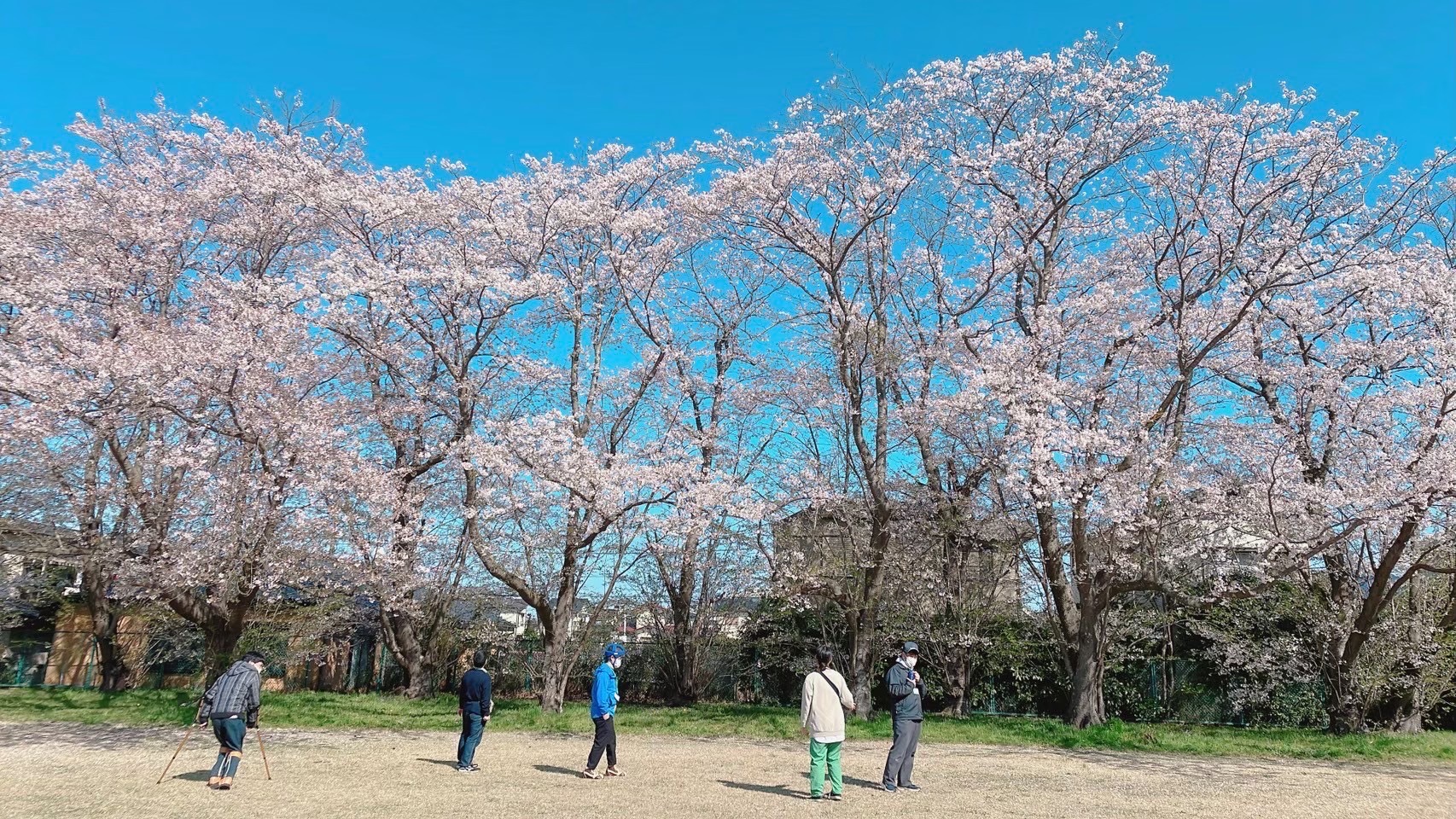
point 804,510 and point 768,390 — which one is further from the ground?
point 768,390

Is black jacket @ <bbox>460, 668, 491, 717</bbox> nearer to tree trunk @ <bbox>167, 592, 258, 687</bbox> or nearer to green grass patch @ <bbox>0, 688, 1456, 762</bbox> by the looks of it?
green grass patch @ <bbox>0, 688, 1456, 762</bbox>

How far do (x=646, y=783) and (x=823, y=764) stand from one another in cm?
177

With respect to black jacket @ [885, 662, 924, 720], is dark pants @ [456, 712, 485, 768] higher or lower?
lower

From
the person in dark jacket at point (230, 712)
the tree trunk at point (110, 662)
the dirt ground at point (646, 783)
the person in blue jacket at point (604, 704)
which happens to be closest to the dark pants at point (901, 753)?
the dirt ground at point (646, 783)

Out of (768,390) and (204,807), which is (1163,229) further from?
(204,807)

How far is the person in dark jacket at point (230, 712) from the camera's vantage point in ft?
24.8

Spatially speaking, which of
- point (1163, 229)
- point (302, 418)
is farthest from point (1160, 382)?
point (302, 418)

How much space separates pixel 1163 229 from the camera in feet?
42.9

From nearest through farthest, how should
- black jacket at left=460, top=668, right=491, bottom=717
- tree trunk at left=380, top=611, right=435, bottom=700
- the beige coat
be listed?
1. the beige coat
2. black jacket at left=460, top=668, right=491, bottom=717
3. tree trunk at left=380, top=611, right=435, bottom=700

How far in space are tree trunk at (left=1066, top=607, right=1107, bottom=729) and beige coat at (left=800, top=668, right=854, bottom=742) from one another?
22.2 ft

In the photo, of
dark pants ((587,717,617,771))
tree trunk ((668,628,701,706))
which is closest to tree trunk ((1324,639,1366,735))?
tree trunk ((668,628,701,706))

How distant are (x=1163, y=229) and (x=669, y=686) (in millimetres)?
12297

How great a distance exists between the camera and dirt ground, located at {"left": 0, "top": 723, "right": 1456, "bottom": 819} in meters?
6.96

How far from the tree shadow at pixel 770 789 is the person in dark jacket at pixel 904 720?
82cm
